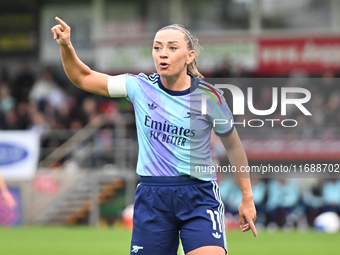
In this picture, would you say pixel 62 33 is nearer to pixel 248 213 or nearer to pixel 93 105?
pixel 248 213

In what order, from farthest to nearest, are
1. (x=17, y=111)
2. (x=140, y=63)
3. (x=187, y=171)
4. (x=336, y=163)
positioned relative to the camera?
(x=140, y=63), (x=17, y=111), (x=336, y=163), (x=187, y=171)

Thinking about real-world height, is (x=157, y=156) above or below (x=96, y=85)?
below

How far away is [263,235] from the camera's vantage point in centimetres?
1388

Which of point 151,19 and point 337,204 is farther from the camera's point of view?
point 151,19

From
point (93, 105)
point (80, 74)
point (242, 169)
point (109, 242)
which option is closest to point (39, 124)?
point (93, 105)

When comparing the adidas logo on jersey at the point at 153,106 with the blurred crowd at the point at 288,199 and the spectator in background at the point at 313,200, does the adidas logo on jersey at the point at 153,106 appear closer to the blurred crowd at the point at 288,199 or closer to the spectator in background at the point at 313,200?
the blurred crowd at the point at 288,199

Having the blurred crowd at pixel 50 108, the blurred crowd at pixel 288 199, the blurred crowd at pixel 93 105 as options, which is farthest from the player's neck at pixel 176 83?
the blurred crowd at pixel 50 108

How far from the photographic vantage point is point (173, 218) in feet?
14.8

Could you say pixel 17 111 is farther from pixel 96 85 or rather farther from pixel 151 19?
pixel 96 85

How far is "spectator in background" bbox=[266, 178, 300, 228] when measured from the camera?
15.1 m

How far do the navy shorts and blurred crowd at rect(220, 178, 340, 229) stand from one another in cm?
1064

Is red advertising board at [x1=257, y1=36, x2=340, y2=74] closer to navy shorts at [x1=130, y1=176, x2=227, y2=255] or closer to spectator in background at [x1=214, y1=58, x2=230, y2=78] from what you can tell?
spectator in background at [x1=214, y1=58, x2=230, y2=78]

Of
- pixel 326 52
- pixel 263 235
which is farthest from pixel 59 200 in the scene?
pixel 326 52

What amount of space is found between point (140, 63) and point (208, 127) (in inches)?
597
